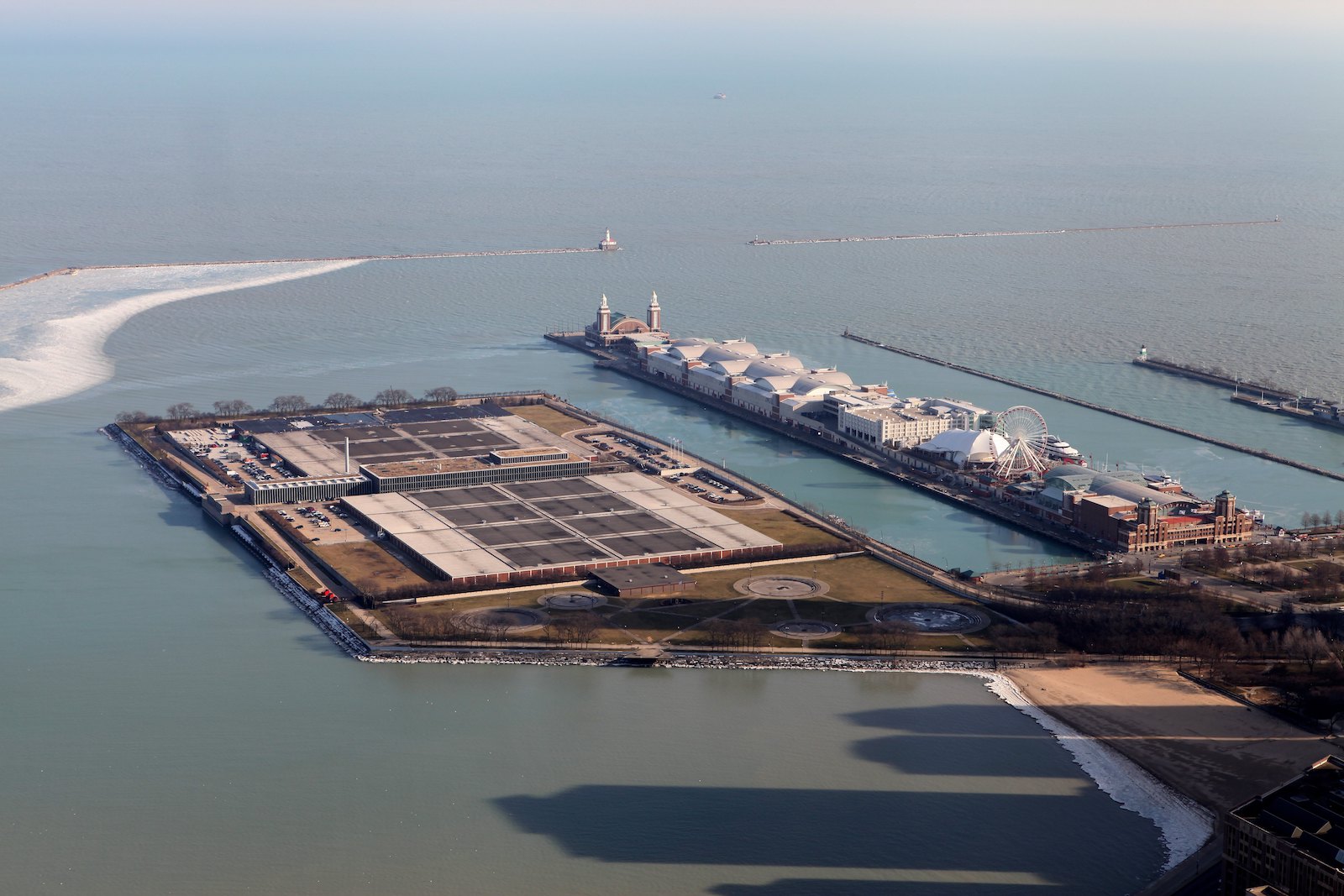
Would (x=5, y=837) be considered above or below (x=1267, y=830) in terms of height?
below

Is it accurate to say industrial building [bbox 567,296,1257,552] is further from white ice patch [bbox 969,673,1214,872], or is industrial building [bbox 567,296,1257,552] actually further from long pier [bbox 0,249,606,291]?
long pier [bbox 0,249,606,291]

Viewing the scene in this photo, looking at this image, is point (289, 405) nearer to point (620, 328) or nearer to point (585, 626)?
point (620, 328)

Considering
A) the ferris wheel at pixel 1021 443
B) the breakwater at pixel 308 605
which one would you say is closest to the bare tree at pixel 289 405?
the breakwater at pixel 308 605

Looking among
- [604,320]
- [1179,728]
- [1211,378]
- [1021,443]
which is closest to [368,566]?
[1179,728]

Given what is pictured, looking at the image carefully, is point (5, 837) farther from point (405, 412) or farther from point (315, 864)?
point (405, 412)

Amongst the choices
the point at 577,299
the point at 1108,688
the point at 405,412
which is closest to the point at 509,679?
the point at 1108,688

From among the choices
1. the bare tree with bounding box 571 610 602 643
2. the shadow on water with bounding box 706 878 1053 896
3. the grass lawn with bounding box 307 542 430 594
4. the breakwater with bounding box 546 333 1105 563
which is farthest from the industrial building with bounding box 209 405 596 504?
the shadow on water with bounding box 706 878 1053 896
